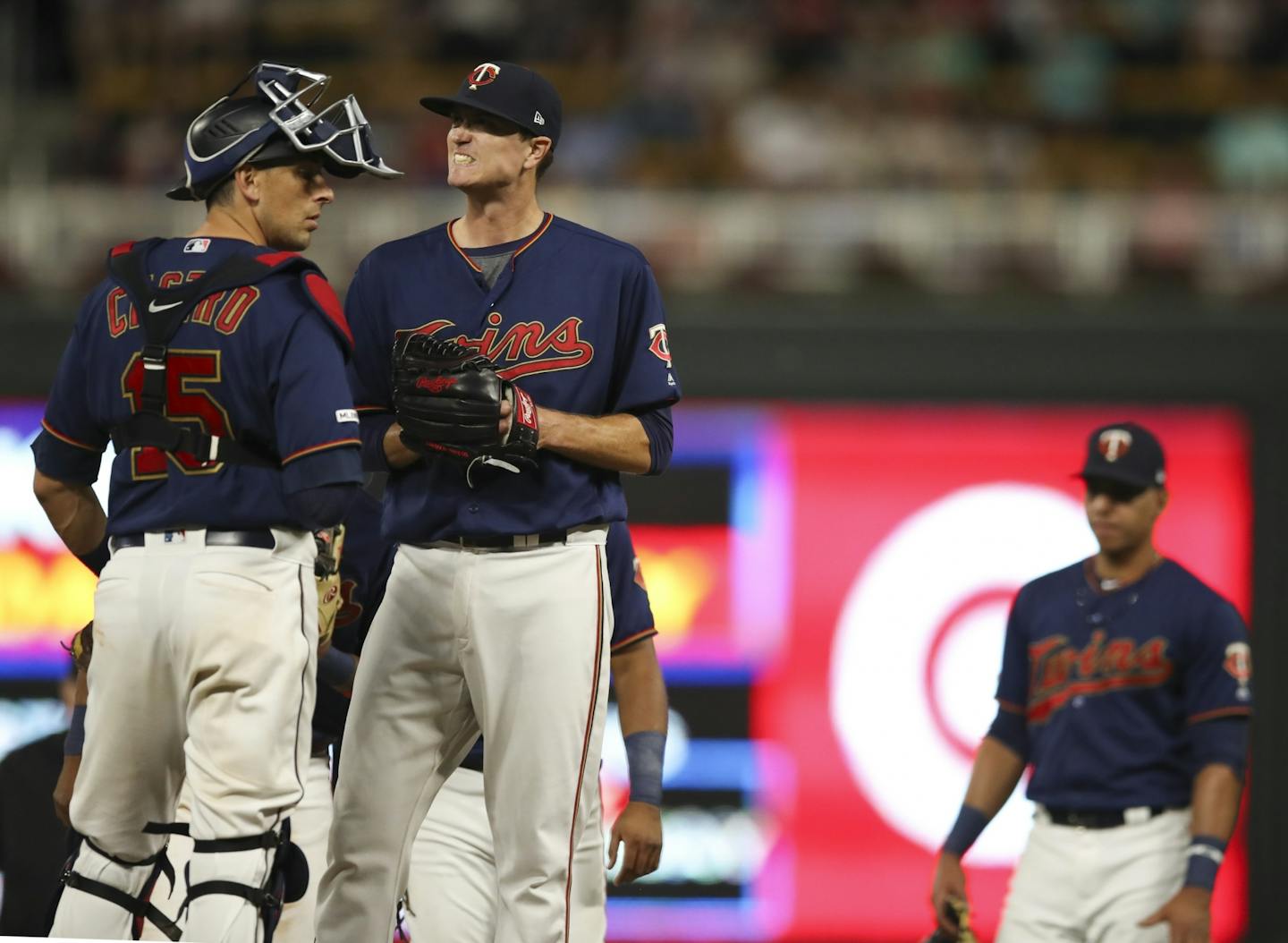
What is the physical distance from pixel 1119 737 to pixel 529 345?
2243 mm

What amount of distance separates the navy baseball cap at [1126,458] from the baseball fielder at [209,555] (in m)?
2.47

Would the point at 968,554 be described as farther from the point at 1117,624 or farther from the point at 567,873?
the point at 567,873

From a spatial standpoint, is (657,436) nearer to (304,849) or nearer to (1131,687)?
(304,849)

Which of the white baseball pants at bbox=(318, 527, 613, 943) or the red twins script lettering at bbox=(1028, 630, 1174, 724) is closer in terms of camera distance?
the white baseball pants at bbox=(318, 527, 613, 943)

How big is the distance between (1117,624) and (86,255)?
6513mm

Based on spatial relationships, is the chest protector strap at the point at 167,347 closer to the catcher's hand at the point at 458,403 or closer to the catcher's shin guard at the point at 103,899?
the catcher's hand at the point at 458,403

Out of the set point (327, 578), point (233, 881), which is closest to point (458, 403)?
point (327, 578)

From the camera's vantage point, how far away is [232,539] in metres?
3.73

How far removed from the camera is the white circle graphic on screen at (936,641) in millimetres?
9055

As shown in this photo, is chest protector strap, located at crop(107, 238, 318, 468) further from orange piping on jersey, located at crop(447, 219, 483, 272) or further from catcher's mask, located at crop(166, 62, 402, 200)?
orange piping on jersey, located at crop(447, 219, 483, 272)

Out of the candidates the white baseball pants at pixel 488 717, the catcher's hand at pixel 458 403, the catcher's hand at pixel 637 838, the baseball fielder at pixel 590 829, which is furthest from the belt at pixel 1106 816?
the catcher's hand at pixel 458 403

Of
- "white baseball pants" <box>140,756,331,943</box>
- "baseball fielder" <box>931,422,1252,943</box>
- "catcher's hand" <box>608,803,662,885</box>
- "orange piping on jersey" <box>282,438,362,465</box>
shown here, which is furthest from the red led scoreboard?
"orange piping on jersey" <box>282,438,362,465</box>

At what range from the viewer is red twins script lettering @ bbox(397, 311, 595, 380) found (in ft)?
12.8

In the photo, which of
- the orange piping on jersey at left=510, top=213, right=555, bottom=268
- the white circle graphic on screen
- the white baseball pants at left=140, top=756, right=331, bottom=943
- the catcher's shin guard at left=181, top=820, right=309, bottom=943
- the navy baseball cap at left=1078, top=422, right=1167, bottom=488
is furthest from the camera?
the white circle graphic on screen
